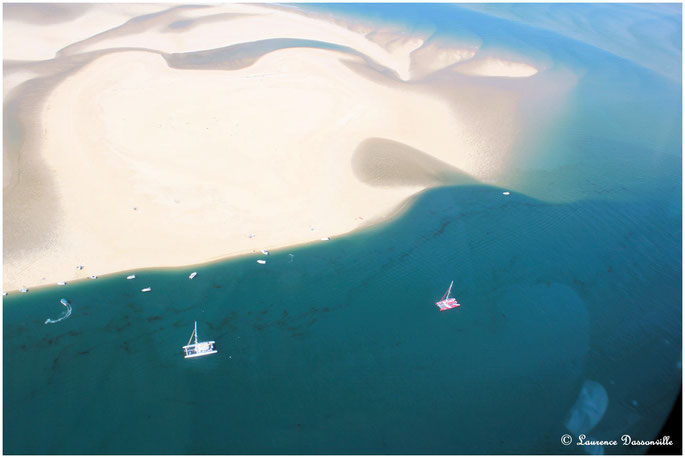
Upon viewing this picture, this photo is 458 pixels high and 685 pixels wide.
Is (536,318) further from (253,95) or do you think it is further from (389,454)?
(253,95)

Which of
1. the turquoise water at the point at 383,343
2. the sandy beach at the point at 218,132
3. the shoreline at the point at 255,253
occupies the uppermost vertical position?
the sandy beach at the point at 218,132

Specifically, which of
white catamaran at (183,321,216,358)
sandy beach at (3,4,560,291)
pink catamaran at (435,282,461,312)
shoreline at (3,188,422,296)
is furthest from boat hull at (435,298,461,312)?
white catamaran at (183,321,216,358)

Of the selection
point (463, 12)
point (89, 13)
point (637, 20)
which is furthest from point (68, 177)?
point (637, 20)

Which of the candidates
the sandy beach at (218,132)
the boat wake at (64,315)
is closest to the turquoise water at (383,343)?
the boat wake at (64,315)

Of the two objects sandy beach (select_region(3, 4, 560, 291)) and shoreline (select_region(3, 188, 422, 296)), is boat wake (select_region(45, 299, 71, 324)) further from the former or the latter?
sandy beach (select_region(3, 4, 560, 291))

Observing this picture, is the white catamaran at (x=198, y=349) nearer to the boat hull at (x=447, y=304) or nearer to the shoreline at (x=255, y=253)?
the shoreline at (x=255, y=253)

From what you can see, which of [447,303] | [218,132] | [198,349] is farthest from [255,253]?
[218,132]
